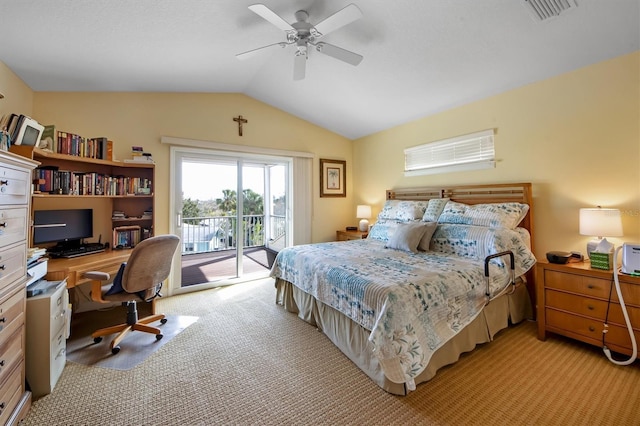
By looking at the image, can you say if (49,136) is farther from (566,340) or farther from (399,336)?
(566,340)

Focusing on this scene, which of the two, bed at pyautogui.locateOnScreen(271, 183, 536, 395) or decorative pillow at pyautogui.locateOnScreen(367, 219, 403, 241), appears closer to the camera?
bed at pyautogui.locateOnScreen(271, 183, 536, 395)

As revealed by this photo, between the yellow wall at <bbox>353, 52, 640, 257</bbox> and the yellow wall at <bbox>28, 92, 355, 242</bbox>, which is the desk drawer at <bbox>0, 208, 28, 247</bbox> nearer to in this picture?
the yellow wall at <bbox>28, 92, 355, 242</bbox>

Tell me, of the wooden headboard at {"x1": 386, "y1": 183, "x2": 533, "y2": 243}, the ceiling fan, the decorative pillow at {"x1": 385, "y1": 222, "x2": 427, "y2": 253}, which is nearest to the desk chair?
the ceiling fan

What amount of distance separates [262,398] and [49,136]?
2.84 m

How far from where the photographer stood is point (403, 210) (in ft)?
11.9

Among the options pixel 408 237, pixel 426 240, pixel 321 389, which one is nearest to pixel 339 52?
pixel 408 237

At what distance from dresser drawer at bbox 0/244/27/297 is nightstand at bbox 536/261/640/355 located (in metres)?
3.71

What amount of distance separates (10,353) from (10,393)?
0.20 metres

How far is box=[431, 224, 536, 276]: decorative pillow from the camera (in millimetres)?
2412

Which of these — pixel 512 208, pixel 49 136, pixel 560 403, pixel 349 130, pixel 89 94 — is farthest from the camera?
pixel 349 130

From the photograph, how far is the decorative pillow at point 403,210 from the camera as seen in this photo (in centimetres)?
351

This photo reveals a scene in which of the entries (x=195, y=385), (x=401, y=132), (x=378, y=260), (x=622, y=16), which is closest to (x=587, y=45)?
(x=622, y=16)

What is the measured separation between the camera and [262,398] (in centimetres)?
168

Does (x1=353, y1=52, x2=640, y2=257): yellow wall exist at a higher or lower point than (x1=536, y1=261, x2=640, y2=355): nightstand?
higher
